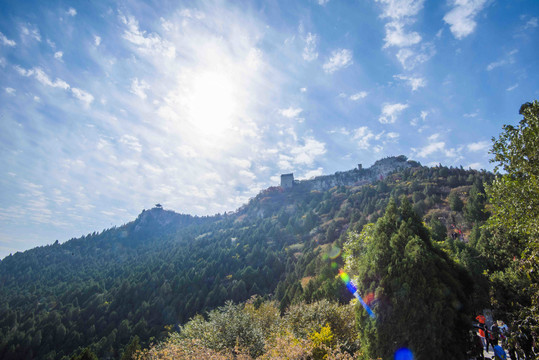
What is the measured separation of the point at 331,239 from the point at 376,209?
714 inches

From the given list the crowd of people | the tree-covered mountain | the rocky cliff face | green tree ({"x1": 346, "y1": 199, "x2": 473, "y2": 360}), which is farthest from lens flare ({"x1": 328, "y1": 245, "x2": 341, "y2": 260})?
the rocky cliff face

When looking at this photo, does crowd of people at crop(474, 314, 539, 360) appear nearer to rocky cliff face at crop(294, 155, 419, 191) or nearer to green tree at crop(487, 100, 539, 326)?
green tree at crop(487, 100, 539, 326)

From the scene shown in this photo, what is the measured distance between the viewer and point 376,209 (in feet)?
245

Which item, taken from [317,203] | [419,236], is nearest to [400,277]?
[419,236]

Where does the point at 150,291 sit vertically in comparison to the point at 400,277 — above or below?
below

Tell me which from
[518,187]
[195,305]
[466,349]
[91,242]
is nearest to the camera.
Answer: [518,187]

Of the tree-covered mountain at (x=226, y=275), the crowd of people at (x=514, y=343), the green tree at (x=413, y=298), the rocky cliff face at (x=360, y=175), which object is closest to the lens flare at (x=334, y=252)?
the tree-covered mountain at (x=226, y=275)

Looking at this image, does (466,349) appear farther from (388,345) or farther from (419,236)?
(419,236)

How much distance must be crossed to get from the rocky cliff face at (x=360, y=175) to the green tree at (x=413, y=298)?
143080mm

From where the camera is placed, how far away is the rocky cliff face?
472ft

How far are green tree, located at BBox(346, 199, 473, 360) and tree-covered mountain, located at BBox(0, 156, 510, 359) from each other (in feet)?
11.8

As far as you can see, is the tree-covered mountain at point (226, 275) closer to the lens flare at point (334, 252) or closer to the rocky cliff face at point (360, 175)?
the lens flare at point (334, 252)

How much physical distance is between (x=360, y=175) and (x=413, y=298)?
518 feet

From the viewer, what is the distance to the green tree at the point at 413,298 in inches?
356
